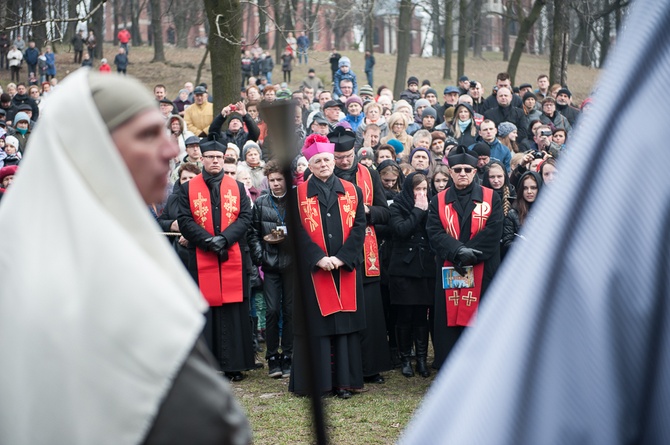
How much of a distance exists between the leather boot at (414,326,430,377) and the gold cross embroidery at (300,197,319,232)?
1.81m

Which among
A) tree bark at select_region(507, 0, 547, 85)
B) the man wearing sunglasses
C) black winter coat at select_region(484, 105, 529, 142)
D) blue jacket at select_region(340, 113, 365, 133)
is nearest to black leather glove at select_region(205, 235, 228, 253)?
the man wearing sunglasses

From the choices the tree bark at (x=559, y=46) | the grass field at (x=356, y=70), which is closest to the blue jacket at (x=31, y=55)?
the grass field at (x=356, y=70)

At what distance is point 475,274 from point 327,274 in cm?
141

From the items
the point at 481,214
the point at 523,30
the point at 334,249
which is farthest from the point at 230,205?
the point at 523,30

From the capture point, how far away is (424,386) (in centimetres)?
919

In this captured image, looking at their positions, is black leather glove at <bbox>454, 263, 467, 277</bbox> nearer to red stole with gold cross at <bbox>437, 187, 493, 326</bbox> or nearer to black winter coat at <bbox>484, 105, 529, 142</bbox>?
red stole with gold cross at <bbox>437, 187, 493, 326</bbox>

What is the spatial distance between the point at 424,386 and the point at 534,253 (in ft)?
27.6

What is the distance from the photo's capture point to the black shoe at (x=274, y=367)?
969cm

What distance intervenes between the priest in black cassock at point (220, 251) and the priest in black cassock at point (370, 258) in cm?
113

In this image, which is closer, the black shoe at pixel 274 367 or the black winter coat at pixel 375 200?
the black winter coat at pixel 375 200

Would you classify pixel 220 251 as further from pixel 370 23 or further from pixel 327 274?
pixel 370 23

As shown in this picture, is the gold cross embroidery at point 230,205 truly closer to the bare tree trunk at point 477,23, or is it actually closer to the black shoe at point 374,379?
the black shoe at point 374,379

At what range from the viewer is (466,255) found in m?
8.55

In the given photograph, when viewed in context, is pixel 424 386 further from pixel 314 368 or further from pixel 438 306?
pixel 314 368
